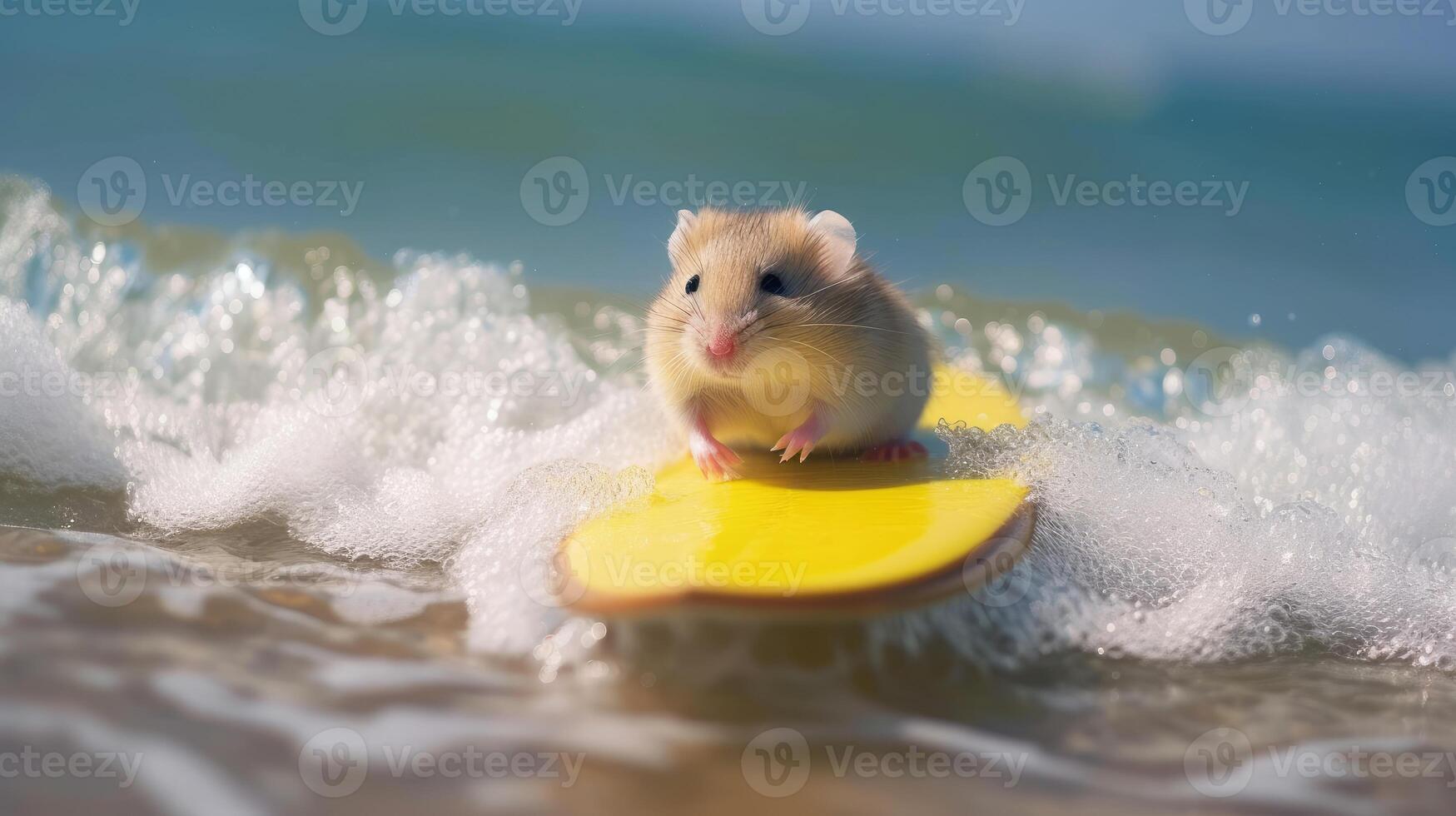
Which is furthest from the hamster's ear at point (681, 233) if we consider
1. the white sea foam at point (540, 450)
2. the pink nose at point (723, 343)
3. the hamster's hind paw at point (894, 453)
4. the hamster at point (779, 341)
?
the hamster's hind paw at point (894, 453)

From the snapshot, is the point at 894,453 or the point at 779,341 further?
the point at 894,453

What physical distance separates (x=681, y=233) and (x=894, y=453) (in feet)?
3.76

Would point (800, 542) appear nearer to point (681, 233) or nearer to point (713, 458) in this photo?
point (713, 458)

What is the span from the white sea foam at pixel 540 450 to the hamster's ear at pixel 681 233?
16.8 inches

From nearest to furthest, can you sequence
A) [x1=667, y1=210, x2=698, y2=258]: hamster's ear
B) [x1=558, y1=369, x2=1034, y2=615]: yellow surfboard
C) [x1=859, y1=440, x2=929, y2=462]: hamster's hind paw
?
[x1=558, y1=369, x2=1034, y2=615]: yellow surfboard
[x1=667, y1=210, x2=698, y2=258]: hamster's ear
[x1=859, y1=440, x2=929, y2=462]: hamster's hind paw

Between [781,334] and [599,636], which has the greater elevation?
[781,334]

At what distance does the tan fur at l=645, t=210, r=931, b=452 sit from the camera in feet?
9.49

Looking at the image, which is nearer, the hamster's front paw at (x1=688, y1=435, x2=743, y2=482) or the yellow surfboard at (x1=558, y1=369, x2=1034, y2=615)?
the yellow surfboard at (x1=558, y1=369, x2=1034, y2=615)

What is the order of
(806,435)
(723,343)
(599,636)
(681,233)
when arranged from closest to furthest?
(599,636)
(723,343)
(806,435)
(681,233)

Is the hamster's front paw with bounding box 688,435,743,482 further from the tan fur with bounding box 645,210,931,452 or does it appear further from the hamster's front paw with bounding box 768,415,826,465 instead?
the hamster's front paw with bounding box 768,415,826,465

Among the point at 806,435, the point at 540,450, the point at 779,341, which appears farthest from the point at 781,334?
the point at 540,450

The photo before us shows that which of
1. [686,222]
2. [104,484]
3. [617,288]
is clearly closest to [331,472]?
[104,484]

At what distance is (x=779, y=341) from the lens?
289 cm

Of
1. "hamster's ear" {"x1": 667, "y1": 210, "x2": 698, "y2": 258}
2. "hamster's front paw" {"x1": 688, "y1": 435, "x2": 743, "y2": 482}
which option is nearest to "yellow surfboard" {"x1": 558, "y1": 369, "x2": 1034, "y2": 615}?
"hamster's front paw" {"x1": 688, "y1": 435, "x2": 743, "y2": 482}
